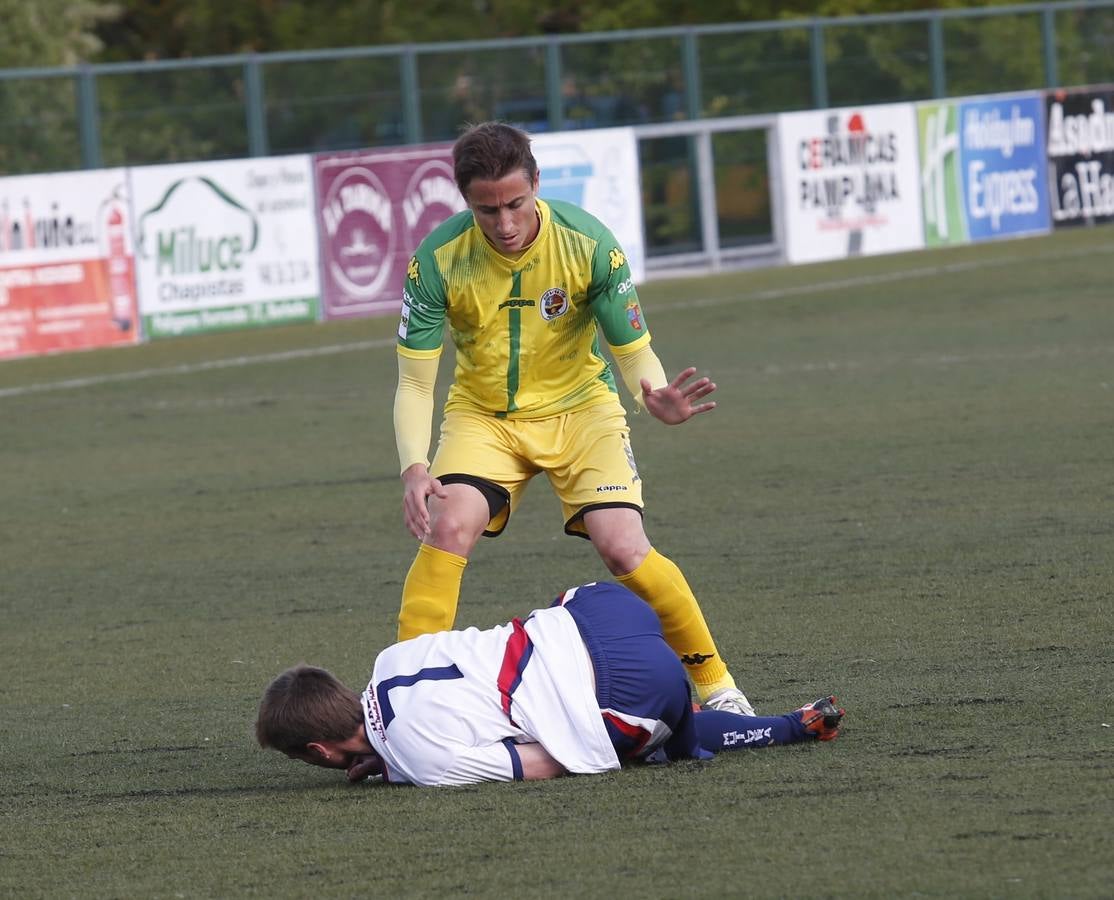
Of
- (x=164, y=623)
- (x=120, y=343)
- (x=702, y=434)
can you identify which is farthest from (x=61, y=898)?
(x=120, y=343)

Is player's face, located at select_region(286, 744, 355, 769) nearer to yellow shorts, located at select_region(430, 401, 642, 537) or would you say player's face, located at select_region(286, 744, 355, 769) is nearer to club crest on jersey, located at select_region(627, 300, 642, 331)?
yellow shorts, located at select_region(430, 401, 642, 537)

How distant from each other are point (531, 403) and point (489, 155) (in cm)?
86

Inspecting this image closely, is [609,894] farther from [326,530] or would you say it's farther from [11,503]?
[11,503]

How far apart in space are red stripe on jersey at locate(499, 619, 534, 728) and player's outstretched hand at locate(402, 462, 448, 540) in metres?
0.49

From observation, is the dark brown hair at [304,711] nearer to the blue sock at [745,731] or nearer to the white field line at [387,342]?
the blue sock at [745,731]

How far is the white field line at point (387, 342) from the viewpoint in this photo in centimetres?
1715

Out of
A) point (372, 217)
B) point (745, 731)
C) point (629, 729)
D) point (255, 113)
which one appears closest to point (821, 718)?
point (745, 731)

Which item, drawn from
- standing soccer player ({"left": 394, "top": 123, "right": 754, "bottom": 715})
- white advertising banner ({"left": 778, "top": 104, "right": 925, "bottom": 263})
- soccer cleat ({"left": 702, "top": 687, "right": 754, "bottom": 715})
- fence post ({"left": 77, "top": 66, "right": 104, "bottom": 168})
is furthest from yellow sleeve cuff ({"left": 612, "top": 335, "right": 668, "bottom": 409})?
white advertising banner ({"left": 778, "top": 104, "right": 925, "bottom": 263})

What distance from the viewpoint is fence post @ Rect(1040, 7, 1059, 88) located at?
1179 inches


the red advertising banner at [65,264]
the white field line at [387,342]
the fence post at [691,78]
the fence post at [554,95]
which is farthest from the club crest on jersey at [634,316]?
the fence post at [691,78]

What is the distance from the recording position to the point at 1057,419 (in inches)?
465

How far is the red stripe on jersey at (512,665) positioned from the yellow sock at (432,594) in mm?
677

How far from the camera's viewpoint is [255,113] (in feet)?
70.7

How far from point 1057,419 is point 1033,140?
642 inches
